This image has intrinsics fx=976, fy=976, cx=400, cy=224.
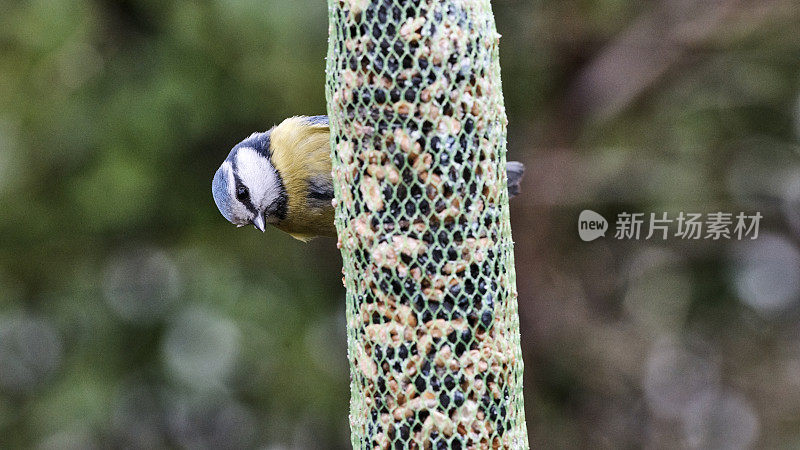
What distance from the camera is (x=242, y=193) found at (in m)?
3.63

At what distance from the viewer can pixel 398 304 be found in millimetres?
2268

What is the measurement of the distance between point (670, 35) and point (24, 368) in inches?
151

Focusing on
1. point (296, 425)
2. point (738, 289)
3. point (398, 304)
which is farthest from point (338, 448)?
point (398, 304)

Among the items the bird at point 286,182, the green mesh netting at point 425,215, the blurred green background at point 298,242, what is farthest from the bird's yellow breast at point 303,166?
the green mesh netting at point 425,215

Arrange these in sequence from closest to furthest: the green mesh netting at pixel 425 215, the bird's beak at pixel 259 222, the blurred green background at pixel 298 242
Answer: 1. the green mesh netting at pixel 425 215
2. the bird's beak at pixel 259 222
3. the blurred green background at pixel 298 242

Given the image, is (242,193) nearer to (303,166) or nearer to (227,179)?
(227,179)

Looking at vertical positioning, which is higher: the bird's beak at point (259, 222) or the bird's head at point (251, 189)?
the bird's head at point (251, 189)

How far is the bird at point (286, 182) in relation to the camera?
367cm

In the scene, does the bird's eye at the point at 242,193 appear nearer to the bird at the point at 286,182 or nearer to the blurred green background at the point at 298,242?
the bird at the point at 286,182

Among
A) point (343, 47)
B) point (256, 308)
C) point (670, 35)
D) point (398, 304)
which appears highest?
point (670, 35)

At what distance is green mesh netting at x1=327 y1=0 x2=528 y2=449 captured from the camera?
223cm

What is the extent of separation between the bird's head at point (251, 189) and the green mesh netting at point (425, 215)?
54.3 inches

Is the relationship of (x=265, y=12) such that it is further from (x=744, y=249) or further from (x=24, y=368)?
(x=744, y=249)

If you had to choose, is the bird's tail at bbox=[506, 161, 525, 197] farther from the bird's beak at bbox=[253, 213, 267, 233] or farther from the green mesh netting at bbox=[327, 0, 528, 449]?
the green mesh netting at bbox=[327, 0, 528, 449]
